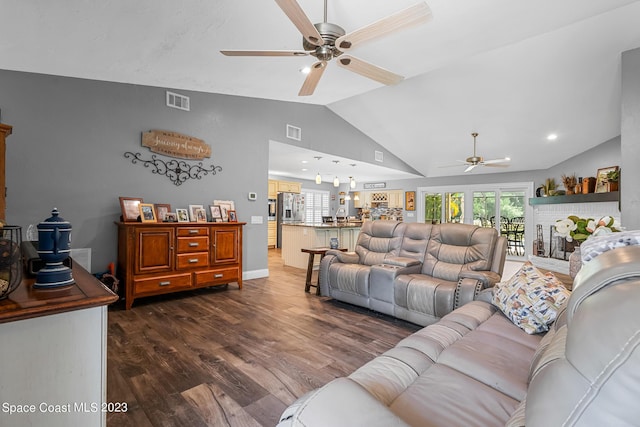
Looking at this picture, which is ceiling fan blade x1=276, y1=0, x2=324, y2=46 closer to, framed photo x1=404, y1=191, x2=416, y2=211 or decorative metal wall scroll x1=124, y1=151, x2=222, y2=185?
decorative metal wall scroll x1=124, y1=151, x2=222, y2=185

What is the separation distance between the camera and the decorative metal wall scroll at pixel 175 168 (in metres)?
3.87

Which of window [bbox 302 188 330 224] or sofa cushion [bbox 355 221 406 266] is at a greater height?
window [bbox 302 188 330 224]

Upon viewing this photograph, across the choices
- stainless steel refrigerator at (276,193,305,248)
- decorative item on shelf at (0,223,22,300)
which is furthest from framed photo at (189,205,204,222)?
stainless steel refrigerator at (276,193,305,248)

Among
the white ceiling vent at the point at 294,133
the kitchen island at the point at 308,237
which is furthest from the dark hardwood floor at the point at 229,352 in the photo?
the white ceiling vent at the point at 294,133

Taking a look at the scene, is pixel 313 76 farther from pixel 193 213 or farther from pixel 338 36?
pixel 193 213

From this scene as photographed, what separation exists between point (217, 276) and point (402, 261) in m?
Result: 2.43

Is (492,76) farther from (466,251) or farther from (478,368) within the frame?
(478,368)

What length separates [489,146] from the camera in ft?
21.4

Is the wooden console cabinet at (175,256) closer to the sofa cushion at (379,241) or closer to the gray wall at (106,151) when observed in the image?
the gray wall at (106,151)

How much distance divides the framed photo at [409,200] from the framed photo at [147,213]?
7.65 metres

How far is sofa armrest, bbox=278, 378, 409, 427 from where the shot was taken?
72 centimetres

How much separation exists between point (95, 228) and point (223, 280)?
1627 mm

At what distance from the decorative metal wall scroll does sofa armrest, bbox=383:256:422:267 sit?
2.84 metres

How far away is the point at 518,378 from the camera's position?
1.24 meters
